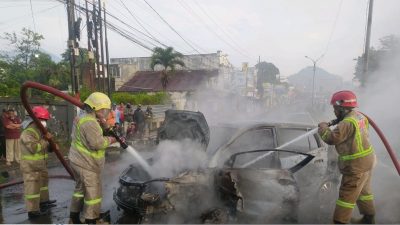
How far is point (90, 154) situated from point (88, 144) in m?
0.15

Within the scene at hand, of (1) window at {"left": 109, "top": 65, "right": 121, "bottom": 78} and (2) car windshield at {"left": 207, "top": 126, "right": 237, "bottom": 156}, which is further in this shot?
(1) window at {"left": 109, "top": 65, "right": 121, "bottom": 78}

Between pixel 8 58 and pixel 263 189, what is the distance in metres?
49.5

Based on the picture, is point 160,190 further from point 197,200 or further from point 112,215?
point 112,215

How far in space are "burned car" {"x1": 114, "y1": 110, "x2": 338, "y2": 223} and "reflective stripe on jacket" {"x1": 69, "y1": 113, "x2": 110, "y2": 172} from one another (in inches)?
21.0

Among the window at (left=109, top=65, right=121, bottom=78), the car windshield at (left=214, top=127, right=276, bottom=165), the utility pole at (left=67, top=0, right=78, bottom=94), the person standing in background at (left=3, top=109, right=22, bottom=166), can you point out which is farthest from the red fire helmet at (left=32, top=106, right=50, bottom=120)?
the window at (left=109, top=65, right=121, bottom=78)

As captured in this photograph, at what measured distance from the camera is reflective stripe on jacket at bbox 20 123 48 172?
5.52 metres

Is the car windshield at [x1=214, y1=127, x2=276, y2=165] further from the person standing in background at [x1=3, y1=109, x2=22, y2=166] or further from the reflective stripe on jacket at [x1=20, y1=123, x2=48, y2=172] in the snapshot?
the person standing in background at [x1=3, y1=109, x2=22, y2=166]

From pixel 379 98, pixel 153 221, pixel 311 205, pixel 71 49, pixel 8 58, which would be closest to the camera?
pixel 153 221

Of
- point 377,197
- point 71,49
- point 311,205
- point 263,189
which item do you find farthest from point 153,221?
point 71,49

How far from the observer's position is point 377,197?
22.1 feet

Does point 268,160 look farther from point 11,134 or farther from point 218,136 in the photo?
point 11,134

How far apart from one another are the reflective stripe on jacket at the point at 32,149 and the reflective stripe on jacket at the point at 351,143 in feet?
13.8

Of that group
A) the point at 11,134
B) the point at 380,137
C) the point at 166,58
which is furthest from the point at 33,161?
the point at 166,58

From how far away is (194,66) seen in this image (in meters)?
51.6
